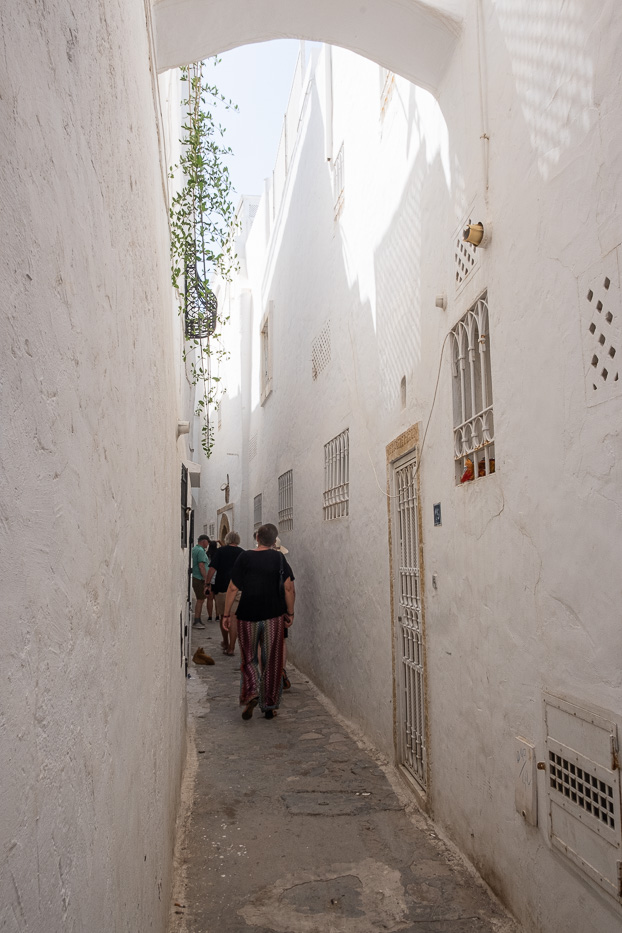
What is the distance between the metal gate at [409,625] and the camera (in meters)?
4.46

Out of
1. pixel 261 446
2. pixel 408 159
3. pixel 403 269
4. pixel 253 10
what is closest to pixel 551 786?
pixel 403 269

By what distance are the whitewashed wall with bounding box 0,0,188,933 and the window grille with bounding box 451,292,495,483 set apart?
1.91m

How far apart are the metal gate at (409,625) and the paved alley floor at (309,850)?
0.27 meters

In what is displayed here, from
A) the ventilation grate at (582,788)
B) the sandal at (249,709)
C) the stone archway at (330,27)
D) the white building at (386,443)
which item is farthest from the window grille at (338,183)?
the ventilation grate at (582,788)

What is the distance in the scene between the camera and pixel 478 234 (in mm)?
3363

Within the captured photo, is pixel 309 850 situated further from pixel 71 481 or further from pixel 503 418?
pixel 71 481

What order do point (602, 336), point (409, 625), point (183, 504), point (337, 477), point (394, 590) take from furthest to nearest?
point (337, 477) < point (183, 504) < point (394, 590) < point (409, 625) < point (602, 336)

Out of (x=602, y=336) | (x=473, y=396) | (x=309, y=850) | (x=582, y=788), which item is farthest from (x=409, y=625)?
(x=602, y=336)

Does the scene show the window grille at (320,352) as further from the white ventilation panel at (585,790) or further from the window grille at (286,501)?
the white ventilation panel at (585,790)

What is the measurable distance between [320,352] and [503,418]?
5.05 metres

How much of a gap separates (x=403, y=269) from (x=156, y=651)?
3.35 meters

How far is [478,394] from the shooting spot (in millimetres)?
3613

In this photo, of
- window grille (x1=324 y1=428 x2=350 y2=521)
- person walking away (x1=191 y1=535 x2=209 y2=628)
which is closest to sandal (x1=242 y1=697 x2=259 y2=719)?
window grille (x1=324 y1=428 x2=350 y2=521)

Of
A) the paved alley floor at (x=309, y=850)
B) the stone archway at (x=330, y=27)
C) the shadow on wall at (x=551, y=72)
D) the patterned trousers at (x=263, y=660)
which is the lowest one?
the paved alley floor at (x=309, y=850)
